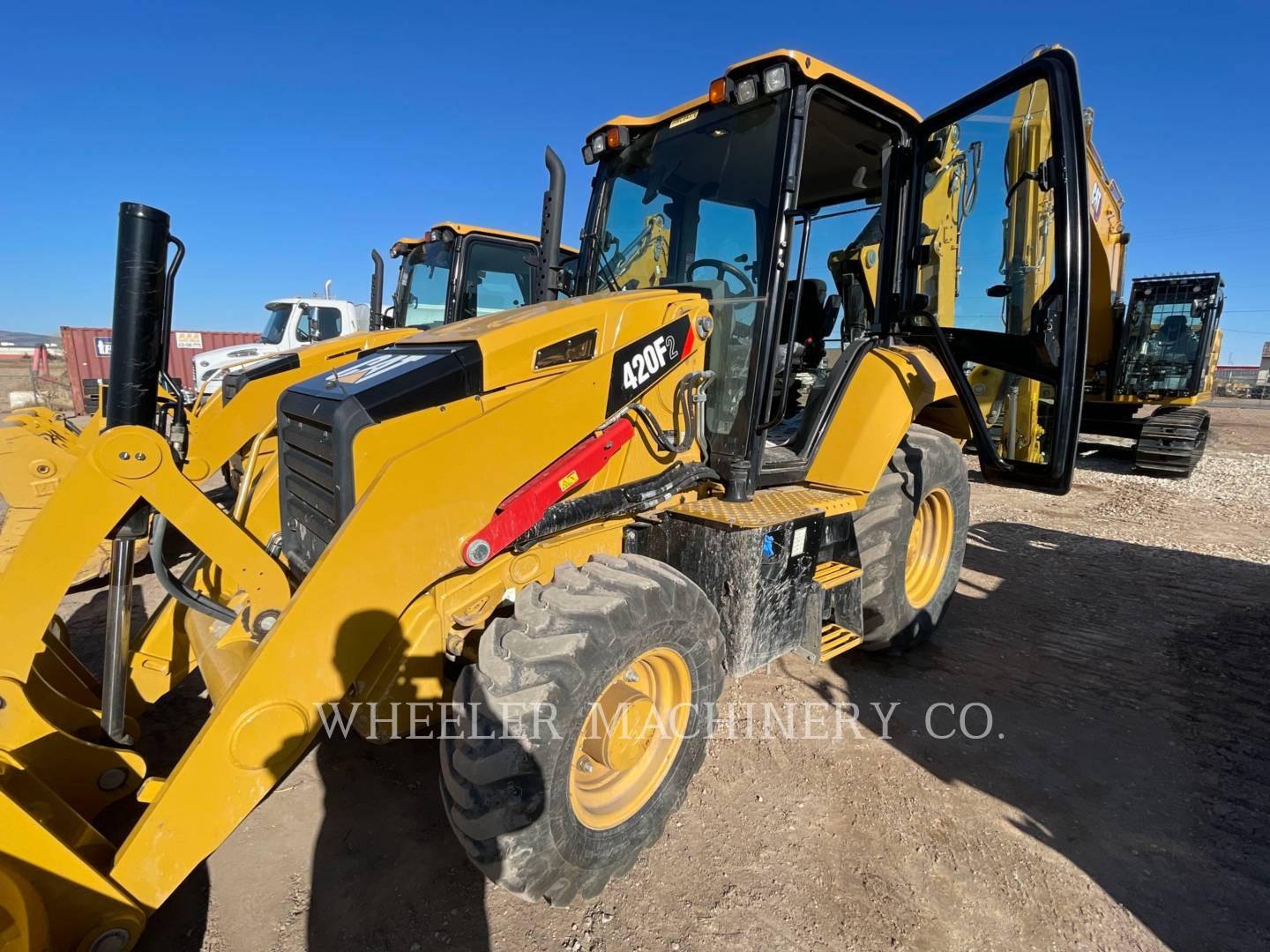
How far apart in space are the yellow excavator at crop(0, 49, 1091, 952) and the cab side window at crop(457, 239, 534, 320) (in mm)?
4884

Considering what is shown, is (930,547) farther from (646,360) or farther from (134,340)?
(134,340)

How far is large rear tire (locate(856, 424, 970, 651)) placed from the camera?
3.46 metres

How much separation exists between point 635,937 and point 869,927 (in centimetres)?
76

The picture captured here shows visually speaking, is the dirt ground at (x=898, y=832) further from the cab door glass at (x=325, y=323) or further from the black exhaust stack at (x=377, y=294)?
the cab door glass at (x=325, y=323)

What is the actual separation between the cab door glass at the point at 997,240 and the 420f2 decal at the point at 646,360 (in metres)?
1.50

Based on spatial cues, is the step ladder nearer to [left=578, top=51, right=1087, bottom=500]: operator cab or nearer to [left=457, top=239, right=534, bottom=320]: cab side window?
[left=578, top=51, right=1087, bottom=500]: operator cab

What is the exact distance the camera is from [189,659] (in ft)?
8.99

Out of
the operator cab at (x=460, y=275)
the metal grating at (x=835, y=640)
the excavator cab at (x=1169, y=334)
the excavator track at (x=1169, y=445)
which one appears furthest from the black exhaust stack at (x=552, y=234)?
the excavator cab at (x=1169, y=334)

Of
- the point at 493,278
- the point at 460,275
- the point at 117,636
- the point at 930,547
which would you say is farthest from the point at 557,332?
the point at 493,278

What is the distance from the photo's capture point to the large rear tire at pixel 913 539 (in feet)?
11.3

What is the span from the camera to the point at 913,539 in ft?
13.5

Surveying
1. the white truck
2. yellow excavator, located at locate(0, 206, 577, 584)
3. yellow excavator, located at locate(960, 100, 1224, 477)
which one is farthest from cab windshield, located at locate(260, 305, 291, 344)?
yellow excavator, located at locate(960, 100, 1224, 477)

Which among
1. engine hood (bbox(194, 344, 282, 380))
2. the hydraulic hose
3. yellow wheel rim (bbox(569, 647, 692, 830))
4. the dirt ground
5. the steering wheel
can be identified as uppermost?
the steering wheel

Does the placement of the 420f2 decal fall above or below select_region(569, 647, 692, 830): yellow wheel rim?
above
